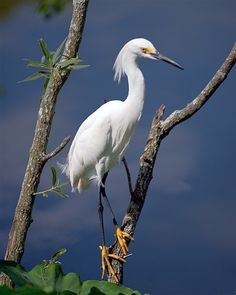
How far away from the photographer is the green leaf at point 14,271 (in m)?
1.44

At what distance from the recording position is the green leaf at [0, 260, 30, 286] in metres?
Answer: 1.44

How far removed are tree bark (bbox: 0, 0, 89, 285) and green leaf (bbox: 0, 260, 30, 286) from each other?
1173mm

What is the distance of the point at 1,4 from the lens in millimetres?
3500

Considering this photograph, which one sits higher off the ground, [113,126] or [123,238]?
[113,126]

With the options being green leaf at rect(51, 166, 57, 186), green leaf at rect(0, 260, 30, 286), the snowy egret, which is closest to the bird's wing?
the snowy egret

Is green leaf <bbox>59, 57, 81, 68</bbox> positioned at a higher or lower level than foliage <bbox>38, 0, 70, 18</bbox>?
lower

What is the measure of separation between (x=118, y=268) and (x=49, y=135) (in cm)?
71

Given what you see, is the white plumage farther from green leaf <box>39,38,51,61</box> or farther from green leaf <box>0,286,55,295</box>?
green leaf <box>0,286,55,295</box>

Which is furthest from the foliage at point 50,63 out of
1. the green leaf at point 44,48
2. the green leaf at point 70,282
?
the green leaf at point 70,282

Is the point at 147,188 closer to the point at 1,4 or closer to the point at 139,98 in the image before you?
the point at 139,98

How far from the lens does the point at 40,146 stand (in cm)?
273

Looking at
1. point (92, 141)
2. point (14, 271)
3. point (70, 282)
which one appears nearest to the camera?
point (14, 271)

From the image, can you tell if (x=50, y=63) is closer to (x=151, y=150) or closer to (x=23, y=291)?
(x=151, y=150)

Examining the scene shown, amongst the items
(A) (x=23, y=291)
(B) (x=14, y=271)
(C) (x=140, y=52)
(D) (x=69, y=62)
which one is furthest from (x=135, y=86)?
(A) (x=23, y=291)
